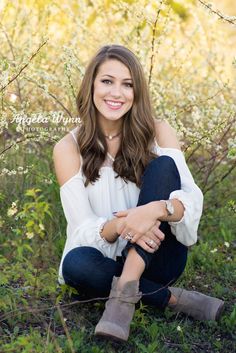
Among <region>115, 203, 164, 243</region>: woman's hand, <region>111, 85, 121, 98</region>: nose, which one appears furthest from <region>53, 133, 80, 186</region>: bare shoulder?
<region>115, 203, 164, 243</region>: woman's hand

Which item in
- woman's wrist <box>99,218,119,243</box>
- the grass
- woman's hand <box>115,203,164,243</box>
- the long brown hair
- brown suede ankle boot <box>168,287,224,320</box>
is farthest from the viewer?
the long brown hair

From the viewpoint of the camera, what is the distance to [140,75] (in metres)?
3.33

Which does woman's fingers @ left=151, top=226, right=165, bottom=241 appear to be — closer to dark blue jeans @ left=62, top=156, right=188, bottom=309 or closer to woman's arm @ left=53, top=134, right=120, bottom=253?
dark blue jeans @ left=62, top=156, right=188, bottom=309

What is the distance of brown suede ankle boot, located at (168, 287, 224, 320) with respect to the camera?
3232mm

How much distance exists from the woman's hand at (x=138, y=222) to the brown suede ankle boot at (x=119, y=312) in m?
0.18

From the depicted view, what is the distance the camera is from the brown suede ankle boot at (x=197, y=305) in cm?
323

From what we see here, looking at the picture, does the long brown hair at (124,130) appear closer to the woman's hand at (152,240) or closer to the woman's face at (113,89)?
the woman's face at (113,89)

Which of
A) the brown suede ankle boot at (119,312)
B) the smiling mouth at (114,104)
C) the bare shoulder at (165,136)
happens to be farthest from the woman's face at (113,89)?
the brown suede ankle boot at (119,312)

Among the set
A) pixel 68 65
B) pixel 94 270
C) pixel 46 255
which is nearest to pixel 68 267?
pixel 94 270

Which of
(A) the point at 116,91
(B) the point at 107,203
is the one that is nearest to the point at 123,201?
(B) the point at 107,203

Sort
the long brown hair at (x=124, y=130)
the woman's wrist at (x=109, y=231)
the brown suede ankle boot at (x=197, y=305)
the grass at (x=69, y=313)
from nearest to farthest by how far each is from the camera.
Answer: the grass at (x=69, y=313)
the woman's wrist at (x=109, y=231)
the brown suede ankle boot at (x=197, y=305)
the long brown hair at (x=124, y=130)

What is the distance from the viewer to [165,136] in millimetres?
3428

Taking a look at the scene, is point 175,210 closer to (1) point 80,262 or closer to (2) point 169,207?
(2) point 169,207

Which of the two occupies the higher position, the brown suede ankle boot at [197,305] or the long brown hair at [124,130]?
the long brown hair at [124,130]
